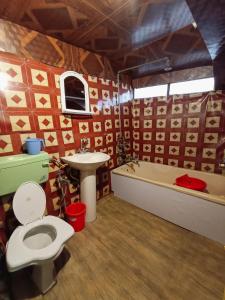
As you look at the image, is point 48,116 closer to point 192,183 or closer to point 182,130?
point 182,130

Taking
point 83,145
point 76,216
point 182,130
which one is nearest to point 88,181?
point 76,216

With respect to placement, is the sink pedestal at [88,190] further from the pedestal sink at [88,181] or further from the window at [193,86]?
the window at [193,86]

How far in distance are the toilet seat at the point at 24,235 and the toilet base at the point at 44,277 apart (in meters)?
0.19

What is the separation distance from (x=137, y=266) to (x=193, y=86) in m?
2.79

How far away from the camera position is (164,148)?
2797mm

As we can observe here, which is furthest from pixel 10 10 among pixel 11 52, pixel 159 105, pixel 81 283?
pixel 81 283

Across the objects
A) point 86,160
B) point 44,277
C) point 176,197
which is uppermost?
point 86,160

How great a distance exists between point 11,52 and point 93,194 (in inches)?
73.0

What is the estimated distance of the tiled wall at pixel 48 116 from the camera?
1523 mm

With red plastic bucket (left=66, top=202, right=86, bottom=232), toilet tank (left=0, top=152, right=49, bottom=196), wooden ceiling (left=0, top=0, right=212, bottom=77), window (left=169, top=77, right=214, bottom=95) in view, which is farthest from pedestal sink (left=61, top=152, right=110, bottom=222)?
window (left=169, top=77, right=214, bottom=95)

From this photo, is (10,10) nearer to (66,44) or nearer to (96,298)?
(66,44)

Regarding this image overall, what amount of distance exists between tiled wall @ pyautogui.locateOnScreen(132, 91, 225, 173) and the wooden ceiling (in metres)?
0.69

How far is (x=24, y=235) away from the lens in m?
1.33

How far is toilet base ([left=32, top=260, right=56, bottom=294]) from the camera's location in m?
1.25
